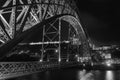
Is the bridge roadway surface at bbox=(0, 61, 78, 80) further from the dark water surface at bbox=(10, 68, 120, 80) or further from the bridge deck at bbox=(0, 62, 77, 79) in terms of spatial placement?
the dark water surface at bbox=(10, 68, 120, 80)

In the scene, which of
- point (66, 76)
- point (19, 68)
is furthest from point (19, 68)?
point (66, 76)

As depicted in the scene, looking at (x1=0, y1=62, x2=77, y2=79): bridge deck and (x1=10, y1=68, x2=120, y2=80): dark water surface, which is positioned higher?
(x1=0, y1=62, x2=77, y2=79): bridge deck

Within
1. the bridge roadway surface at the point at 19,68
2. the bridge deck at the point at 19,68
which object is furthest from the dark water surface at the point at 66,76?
the bridge deck at the point at 19,68

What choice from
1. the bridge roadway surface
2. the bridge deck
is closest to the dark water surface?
the bridge roadway surface

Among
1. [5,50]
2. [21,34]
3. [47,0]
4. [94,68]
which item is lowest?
[94,68]

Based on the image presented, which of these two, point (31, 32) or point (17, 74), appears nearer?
point (31, 32)

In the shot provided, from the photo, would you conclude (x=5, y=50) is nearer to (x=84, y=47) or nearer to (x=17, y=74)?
(x=17, y=74)

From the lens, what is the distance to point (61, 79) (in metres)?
25.5

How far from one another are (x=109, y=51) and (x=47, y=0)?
4045 inches

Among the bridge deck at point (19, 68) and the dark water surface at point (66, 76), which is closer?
the bridge deck at point (19, 68)

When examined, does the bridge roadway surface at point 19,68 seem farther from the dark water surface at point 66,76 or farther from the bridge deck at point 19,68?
the dark water surface at point 66,76

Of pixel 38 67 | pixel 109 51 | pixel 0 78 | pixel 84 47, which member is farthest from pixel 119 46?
pixel 0 78

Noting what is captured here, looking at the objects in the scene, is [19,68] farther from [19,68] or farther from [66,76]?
[66,76]

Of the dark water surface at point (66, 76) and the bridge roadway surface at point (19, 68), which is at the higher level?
the bridge roadway surface at point (19, 68)
